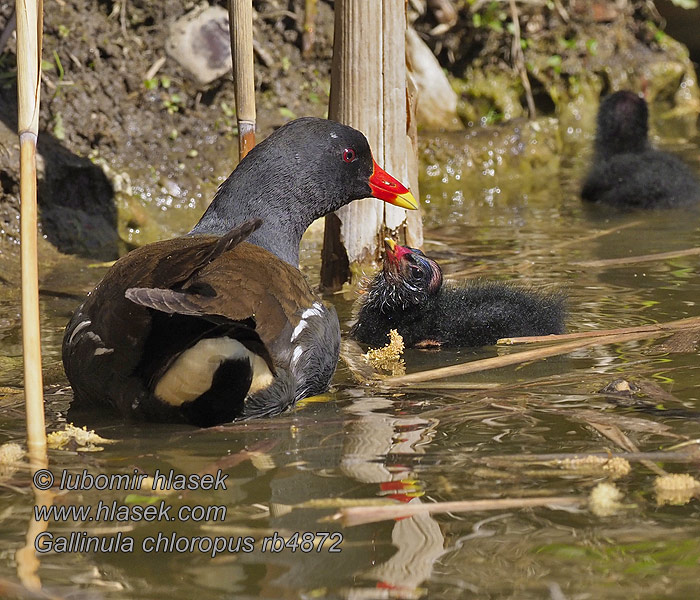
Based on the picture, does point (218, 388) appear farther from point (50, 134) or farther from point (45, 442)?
point (50, 134)

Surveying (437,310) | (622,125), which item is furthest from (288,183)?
(622,125)

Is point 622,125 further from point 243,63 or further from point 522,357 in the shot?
point 522,357

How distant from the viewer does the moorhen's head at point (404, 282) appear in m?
4.26

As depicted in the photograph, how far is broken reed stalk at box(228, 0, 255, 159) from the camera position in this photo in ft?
14.0

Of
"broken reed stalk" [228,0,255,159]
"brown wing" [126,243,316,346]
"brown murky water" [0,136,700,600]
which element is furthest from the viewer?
"broken reed stalk" [228,0,255,159]

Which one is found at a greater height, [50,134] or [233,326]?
[50,134]

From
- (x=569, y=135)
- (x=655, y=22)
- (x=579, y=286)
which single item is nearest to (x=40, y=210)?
(x=579, y=286)

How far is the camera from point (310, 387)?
3365 millimetres

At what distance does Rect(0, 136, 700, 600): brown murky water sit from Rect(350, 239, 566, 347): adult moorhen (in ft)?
0.32

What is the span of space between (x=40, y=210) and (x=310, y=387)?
3127 millimetres

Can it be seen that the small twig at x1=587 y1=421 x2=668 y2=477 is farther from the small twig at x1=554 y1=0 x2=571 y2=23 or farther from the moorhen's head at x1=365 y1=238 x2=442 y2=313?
the small twig at x1=554 y1=0 x2=571 y2=23

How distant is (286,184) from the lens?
3.93 m

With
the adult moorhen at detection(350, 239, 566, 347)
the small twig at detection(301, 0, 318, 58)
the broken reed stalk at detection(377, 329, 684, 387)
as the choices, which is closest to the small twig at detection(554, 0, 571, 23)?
the small twig at detection(301, 0, 318, 58)

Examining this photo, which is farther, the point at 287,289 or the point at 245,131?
the point at 245,131
